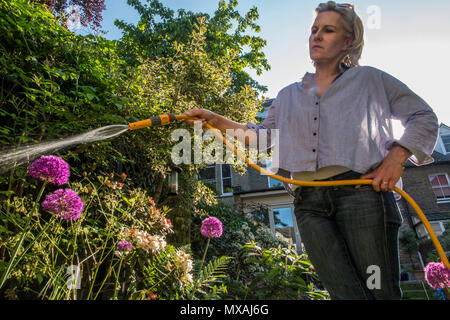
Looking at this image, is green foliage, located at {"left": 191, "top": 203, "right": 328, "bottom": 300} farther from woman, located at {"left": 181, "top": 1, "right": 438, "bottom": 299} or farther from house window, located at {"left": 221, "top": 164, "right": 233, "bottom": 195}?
house window, located at {"left": 221, "top": 164, "right": 233, "bottom": 195}

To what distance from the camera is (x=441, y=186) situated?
48.1ft

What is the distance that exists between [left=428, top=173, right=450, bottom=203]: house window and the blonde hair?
55.2ft

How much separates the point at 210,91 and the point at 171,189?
1929mm

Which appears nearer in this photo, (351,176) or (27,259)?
(351,176)

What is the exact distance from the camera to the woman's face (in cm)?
148

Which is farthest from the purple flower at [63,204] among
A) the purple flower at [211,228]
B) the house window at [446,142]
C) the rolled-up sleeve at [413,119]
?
the house window at [446,142]

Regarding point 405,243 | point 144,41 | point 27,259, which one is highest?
point 144,41

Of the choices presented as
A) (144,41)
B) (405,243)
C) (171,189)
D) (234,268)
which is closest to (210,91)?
(171,189)

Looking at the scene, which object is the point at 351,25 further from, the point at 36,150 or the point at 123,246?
the point at 36,150

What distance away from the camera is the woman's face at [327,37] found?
58.2 inches

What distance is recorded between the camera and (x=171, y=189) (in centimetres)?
429

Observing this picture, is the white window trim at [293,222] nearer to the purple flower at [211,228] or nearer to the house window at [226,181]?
the house window at [226,181]

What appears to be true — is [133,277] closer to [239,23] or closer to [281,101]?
[281,101]

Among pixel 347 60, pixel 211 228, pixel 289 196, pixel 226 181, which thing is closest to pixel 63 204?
pixel 211 228
